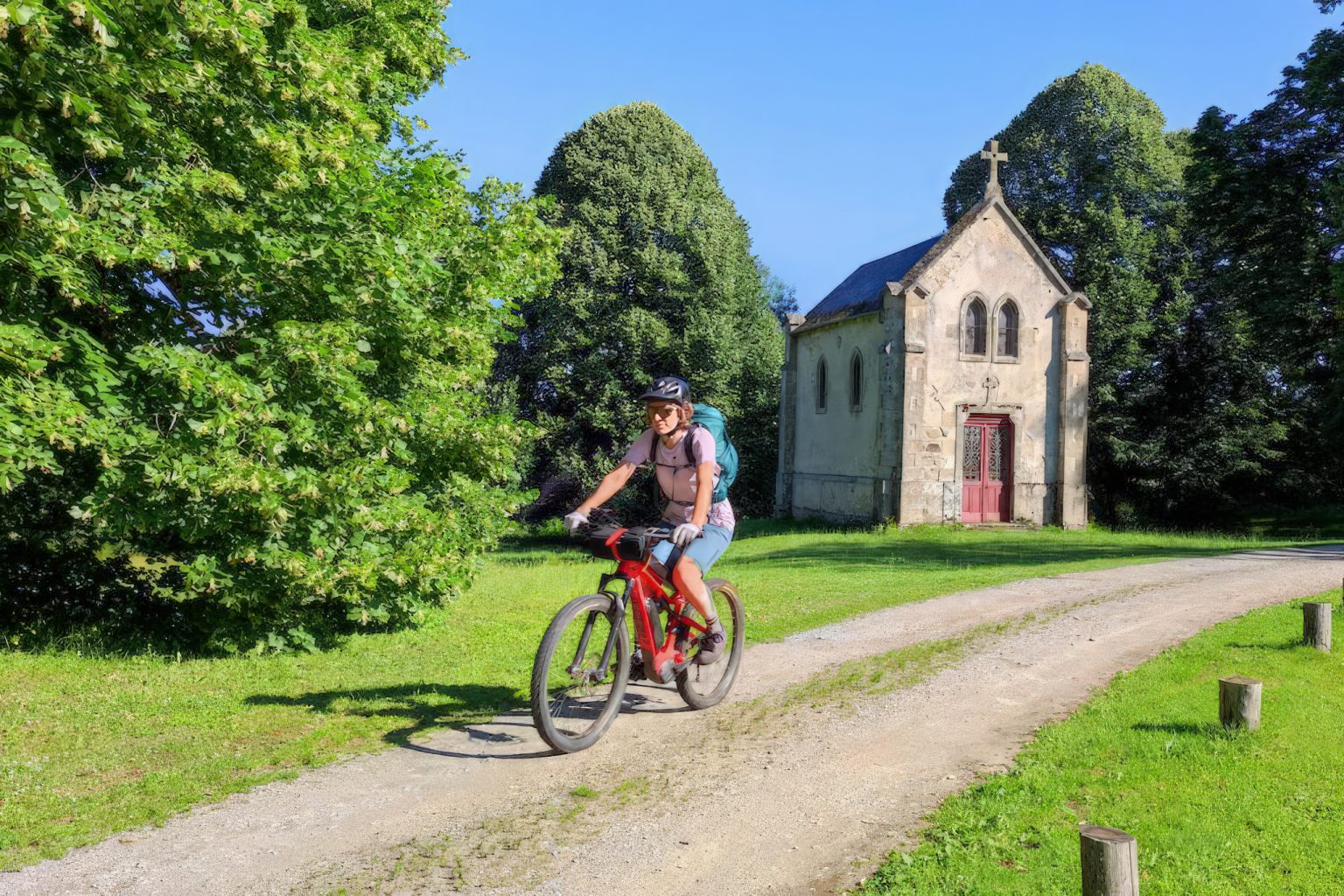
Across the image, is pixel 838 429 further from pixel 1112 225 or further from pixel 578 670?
pixel 578 670

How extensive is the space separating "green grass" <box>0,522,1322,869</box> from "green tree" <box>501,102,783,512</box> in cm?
1762

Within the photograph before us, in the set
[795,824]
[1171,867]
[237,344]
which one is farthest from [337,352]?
[1171,867]

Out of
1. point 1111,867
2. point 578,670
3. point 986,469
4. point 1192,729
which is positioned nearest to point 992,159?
point 986,469

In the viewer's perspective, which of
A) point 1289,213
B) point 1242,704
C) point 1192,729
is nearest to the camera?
point 1242,704

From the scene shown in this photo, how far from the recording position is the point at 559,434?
111 ft

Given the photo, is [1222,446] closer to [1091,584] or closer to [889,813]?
[1091,584]

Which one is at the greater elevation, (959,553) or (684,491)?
(684,491)

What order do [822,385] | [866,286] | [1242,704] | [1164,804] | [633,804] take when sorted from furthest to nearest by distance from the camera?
[822,385] → [866,286] → [1242,704] → [1164,804] → [633,804]

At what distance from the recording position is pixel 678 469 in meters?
6.68

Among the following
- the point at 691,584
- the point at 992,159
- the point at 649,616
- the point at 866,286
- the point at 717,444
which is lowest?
the point at 649,616

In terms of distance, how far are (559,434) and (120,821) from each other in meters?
28.9

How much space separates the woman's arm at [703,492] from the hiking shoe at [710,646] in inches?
32.1

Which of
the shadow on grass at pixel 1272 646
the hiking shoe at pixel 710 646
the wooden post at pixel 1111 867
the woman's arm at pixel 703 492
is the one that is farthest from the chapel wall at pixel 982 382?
the wooden post at pixel 1111 867

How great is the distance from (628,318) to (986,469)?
42.4 ft
